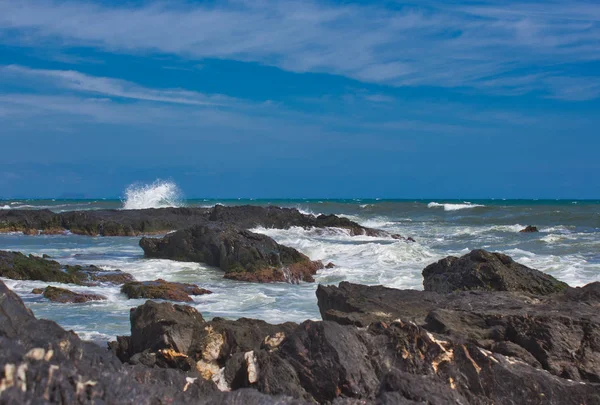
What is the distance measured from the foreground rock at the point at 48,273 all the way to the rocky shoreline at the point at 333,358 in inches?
289

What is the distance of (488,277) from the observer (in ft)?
33.7

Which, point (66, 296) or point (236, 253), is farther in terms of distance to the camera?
point (236, 253)

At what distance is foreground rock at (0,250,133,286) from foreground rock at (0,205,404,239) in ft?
46.9

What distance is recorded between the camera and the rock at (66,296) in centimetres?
1128

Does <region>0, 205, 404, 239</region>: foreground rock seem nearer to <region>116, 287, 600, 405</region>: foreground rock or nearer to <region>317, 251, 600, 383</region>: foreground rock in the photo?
<region>317, 251, 600, 383</region>: foreground rock

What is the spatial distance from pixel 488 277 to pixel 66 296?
7020 mm

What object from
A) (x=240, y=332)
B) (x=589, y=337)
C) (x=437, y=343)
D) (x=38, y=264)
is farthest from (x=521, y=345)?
(x=38, y=264)

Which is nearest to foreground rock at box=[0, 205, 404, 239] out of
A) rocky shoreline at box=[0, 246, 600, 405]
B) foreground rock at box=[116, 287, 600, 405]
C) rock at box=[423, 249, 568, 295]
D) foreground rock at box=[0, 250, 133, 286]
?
foreground rock at box=[0, 250, 133, 286]

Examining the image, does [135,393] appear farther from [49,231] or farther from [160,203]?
[160,203]

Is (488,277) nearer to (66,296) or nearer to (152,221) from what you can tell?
(66,296)

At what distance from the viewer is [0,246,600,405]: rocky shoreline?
356cm

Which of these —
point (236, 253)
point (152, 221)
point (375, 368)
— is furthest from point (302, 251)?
point (375, 368)

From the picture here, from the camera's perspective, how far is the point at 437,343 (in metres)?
5.27

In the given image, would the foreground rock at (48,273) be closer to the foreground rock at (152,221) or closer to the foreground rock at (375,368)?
the foreground rock at (375,368)
